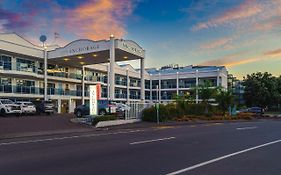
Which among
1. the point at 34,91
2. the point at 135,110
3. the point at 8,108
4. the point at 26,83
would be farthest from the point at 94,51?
the point at 8,108

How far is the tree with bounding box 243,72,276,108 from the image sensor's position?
5666cm

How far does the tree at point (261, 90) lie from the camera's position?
2231 inches

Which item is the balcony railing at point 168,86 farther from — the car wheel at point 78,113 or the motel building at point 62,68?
the car wheel at point 78,113

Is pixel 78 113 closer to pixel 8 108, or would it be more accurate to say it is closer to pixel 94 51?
pixel 8 108

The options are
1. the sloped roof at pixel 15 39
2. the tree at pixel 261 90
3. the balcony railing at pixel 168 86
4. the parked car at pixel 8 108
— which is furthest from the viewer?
the balcony railing at pixel 168 86

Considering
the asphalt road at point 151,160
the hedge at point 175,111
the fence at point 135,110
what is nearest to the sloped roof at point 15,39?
the fence at point 135,110

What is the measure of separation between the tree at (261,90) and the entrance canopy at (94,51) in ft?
73.6

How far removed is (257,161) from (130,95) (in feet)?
208

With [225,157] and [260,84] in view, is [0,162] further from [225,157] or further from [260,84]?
[260,84]

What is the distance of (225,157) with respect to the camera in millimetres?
10555

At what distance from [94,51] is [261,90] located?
29.9 meters

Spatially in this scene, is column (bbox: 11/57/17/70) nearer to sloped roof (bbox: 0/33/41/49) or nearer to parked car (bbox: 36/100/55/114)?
sloped roof (bbox: 0/33/41/49)

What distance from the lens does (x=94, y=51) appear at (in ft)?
138

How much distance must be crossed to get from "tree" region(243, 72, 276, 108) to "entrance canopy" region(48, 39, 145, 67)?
22443 millimetres
